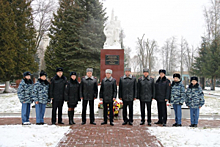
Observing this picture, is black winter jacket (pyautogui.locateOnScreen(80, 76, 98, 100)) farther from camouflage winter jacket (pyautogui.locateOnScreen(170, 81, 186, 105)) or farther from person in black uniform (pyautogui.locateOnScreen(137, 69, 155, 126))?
camouflage winter jacket (pyautogui.locateOnScreen(170, 81, 186, 105))

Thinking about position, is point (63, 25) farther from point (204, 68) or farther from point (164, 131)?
point (164, 131)

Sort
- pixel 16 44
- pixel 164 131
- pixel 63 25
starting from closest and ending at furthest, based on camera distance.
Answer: pixel 164 131
pixel 16 44
pixel 63 25

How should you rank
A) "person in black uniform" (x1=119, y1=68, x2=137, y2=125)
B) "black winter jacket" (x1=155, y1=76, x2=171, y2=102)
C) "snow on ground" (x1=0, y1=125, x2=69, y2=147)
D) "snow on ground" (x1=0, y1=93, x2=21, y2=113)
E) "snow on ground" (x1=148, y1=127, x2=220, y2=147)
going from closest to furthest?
"snow on ground" (x1=0, y1=125, x2=69, y2=147)
"snow on ground" (x1=148, y1=127, x2=220, y2=147)
"person in black uniform" (x1=119, y1=68, x2=137, y2=125)
"black winter jacket" (x1=155, y1=76, x2=171, y2=102)
"snow on ground" (x1=0, y1=93, x2=21, y2=113)

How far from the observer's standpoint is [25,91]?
6516mm

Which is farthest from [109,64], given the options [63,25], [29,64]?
[63,25]

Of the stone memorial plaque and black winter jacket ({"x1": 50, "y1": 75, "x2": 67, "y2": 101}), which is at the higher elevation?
the stone memorial plaque

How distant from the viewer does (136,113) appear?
901 cm

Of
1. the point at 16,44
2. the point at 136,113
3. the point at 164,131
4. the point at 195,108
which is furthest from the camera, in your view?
the point at 16,44

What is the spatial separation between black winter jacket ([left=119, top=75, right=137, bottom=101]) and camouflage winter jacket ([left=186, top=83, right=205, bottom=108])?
1738 mm

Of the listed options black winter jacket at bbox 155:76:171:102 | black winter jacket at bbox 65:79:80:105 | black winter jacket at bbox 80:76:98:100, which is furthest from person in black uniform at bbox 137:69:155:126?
black winter jacket at bbox 65:79:80:105

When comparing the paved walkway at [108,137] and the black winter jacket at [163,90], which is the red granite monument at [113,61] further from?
the paved walkway at [108,137]

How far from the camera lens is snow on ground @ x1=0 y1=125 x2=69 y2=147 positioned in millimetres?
4395

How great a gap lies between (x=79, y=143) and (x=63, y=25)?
22.5 metres

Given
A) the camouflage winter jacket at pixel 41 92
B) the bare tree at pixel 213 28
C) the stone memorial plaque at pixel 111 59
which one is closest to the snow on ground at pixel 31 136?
the camouflage winter jacket at pixel 41 92
